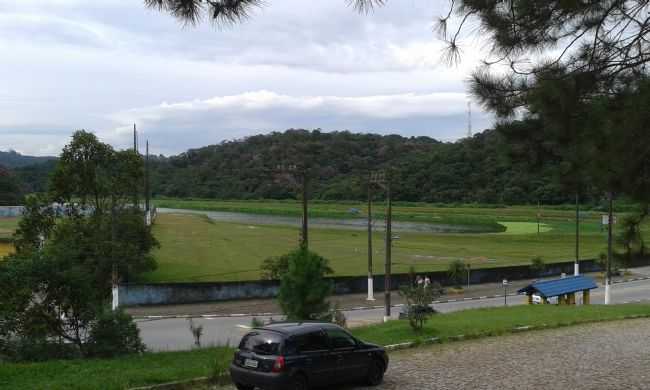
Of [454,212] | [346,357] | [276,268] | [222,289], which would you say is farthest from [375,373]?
[454,212]

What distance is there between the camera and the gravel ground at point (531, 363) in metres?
11.6

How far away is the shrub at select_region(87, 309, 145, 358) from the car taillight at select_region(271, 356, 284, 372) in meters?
4.33

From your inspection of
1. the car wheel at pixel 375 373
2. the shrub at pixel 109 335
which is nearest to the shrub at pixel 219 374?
the shrub at pixel 109 335

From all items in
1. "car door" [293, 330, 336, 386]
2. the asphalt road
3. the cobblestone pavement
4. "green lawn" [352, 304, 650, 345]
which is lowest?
the asphalt road

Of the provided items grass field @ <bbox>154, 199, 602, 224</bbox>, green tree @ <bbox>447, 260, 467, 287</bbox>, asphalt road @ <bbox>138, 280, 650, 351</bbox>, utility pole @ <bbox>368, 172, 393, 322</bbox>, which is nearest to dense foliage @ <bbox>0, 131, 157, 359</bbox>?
asphalt road @ <bbox>138, 280, 650, 351</bbox>

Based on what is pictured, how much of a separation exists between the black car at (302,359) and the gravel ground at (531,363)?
17.9 inches

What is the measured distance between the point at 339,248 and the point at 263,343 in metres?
55.0

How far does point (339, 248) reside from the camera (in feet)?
214

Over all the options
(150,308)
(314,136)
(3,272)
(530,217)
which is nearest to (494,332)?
(3,272)

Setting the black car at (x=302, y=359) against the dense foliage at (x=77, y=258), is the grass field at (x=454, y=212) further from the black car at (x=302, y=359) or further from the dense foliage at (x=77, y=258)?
the black car at (x=302, y=359)

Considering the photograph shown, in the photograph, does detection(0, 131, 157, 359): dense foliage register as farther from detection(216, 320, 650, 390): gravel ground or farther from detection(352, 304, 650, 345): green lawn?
detection(352, 304, 650, 345): green lawn

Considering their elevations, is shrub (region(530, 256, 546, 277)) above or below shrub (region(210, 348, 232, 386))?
below

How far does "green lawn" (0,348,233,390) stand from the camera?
32.8 feet

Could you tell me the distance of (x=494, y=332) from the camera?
58.5 ft
